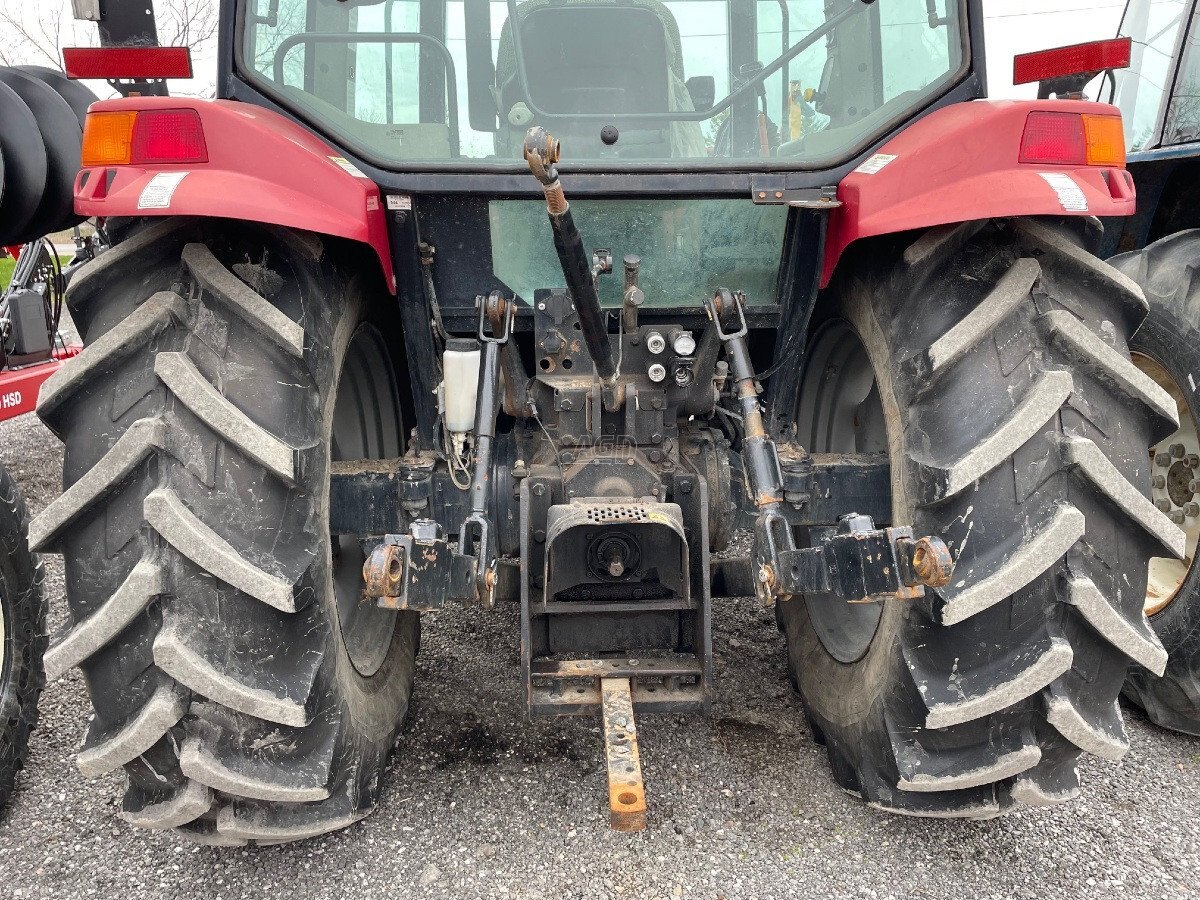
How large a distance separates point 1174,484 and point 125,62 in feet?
9.94

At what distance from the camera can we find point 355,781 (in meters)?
1.95

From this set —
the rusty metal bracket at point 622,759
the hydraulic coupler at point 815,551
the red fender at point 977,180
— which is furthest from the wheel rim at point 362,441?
the red fender at point 977,180

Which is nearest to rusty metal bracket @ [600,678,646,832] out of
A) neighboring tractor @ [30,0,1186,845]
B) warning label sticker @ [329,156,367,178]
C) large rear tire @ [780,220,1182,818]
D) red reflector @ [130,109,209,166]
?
neighboring tractor @ [30,0,1186,845]

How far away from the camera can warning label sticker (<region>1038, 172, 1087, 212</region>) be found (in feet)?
5.34

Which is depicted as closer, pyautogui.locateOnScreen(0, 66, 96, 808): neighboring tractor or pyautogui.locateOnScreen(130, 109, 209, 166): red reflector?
pyautogui.locateOnScreen(130, 109, 209, 166): red reflector

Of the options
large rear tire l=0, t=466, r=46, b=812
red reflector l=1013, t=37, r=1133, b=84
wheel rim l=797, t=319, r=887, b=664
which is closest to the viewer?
red reflector l=1013, t=37, r=1133, b=84

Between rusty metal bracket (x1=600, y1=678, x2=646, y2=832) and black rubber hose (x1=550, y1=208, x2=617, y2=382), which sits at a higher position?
black rubber hose (x1=550, y1=208, x2=617, y2=382)

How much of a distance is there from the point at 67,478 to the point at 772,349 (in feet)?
5.46

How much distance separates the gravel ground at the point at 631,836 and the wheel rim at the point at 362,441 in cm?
37

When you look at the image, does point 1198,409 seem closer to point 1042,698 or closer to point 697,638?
point 1042,698

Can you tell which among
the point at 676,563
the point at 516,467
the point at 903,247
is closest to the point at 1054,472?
the point at 903,247

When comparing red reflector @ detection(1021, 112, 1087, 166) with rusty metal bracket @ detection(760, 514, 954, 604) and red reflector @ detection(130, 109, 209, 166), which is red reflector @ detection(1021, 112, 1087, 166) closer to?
rusty metal bracket @ detection(760, 514, 954, 604)

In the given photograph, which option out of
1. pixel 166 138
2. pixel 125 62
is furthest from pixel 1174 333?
pixel 125 62

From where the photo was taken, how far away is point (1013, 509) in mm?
1681
